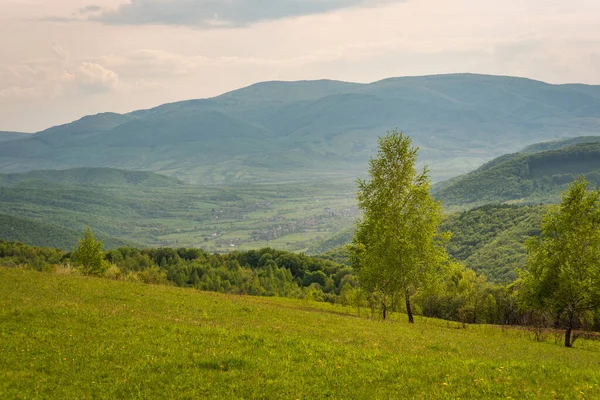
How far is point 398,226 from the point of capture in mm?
46969

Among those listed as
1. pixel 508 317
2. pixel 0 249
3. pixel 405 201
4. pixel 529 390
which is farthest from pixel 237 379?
pixel 0 249

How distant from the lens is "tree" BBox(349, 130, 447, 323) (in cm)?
4575

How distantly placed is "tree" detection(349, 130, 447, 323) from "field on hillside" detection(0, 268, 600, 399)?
54.0ft

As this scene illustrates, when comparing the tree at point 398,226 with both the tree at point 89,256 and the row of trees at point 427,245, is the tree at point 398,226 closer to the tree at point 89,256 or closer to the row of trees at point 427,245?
the row of trees at point 427,245

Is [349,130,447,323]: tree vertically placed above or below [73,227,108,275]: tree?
above

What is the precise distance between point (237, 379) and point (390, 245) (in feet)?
98.4

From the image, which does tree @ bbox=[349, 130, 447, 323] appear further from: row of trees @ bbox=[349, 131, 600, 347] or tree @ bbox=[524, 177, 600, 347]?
tree @ bbox=[524, 177, 600, 347]

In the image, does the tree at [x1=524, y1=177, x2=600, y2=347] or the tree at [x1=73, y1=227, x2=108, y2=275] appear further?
the tree at [x1=73, y1=227, x2=108, y2=275]

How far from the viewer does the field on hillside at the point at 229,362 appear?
17.1 metres

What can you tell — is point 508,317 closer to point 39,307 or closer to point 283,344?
point 283,344

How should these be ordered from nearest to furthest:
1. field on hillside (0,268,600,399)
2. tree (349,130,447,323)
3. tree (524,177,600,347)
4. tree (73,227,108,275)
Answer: field on hillside (0,268,600,399), tree (524,177,600,347), tree (349,130,447,323), tree (73,227,108,275)

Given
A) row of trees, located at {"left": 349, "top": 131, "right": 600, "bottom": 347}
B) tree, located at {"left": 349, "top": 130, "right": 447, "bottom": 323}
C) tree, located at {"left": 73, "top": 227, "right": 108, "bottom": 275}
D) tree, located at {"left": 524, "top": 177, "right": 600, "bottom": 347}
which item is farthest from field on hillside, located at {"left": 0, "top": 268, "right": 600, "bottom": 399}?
tree, located at {"left": 73, "top": 227, "right": 108, "bottom": 275}

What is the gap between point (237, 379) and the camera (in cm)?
1803

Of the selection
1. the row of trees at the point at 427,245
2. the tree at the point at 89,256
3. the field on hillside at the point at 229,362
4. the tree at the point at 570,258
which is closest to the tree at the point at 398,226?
the row of trees at the point at 427,245
